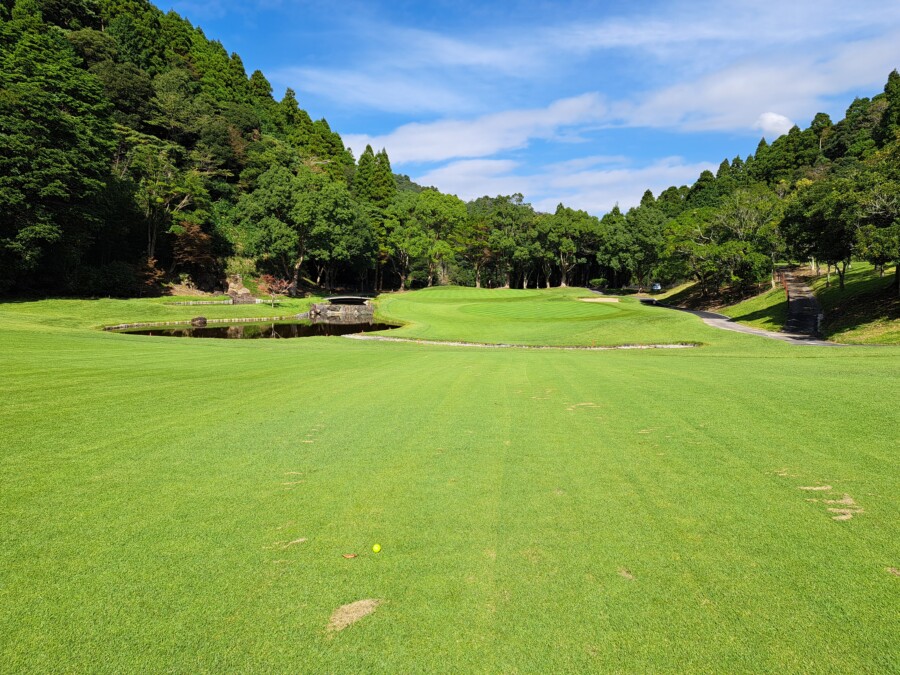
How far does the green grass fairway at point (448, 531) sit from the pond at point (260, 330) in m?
22.6

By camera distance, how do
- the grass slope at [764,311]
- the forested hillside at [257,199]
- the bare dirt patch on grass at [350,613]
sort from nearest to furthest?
the bare dirt patch on grass at [350,613]
the grass slope at [764,311]
the forested hillside at [257,199]

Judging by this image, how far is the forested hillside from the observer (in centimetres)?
3225

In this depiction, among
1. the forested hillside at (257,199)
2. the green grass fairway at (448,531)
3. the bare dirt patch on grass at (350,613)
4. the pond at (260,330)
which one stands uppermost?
the forested hillside at (257,199)

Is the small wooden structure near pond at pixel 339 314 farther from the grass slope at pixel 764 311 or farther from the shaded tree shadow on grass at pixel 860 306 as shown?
the shaded tree shadow on grass at pixel 860 306

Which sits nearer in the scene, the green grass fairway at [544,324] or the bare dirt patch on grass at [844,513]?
the bare dirt patch on grass at [844,513]

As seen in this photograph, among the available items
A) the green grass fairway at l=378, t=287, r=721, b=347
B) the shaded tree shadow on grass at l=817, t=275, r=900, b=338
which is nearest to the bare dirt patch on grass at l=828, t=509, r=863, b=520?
the green grass fairway at l=378, t=287, r=721, b=347

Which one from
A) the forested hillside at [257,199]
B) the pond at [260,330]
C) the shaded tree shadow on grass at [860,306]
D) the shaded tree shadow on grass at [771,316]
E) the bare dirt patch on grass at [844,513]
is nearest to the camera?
the bare dirt patch on grass at [844,513]

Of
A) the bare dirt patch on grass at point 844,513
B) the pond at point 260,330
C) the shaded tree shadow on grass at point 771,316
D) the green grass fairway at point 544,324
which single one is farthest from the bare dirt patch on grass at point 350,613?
the shaded tree shadow on grass at point 771,316

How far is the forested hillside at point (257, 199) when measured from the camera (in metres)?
32.2

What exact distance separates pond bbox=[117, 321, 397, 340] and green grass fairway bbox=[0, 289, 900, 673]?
22601 mm

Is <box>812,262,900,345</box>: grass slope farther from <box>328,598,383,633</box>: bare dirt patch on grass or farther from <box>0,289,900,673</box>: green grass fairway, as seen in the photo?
<box>328,598,383,633</box>: bare dirt patch on grass

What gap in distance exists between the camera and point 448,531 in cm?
395

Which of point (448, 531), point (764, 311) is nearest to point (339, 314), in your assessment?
point (764, 311)

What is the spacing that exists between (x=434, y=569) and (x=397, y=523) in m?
0.77
